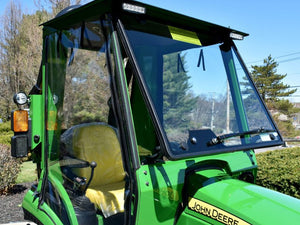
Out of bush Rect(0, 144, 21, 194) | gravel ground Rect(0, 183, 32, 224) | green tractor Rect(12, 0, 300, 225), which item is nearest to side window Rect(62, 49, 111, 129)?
green tractor Rect(12, 0, 300, 225)

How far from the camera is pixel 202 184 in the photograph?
75.3 inches

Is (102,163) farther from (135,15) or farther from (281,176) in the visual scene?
(281,176)

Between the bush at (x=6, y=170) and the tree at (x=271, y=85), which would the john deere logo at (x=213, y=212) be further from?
the tree at (x=271, y=85)

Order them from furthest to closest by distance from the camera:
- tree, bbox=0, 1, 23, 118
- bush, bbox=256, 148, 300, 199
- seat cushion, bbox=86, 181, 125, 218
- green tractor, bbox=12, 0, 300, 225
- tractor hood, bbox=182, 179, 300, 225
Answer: tree, bbox=0, 1, 23, 118 → bush, bbox=256, 148, 300, 199 → seat cushion, bbox=86, 181, 125, 218 → green tractor, bbox=12, 0, 300, 225 → tractor hood, bbox=182, 179, 300, 225

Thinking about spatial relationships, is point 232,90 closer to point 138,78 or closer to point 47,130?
point 138,78

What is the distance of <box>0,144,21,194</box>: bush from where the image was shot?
632 centimetres

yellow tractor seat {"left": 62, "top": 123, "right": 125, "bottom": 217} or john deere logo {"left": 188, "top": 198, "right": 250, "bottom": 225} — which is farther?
yellow tractor seat {"left": 62, "top": 123, "right": 125, "bottom": 217}

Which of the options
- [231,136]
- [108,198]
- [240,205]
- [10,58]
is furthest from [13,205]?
[10,58]

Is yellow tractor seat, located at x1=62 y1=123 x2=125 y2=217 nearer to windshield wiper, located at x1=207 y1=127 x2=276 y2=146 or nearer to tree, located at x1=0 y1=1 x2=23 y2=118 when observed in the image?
windshield wiper, located at x1=207 y1=127 x2=276 y2=146

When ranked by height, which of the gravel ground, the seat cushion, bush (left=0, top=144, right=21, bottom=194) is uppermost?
the seat cushion

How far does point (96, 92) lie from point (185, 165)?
83 cm

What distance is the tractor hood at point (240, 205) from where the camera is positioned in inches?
64.3

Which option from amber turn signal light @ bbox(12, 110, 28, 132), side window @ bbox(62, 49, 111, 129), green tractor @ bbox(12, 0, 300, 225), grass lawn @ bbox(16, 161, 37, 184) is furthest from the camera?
grass lawn @ bbox(16, 161, 37, 184)

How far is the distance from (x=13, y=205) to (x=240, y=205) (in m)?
5.50
